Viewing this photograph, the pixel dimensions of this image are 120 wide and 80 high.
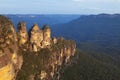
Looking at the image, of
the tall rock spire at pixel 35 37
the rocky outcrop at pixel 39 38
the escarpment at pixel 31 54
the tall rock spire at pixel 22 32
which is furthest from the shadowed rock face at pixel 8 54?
the rocky outcrop at pixel 39 38

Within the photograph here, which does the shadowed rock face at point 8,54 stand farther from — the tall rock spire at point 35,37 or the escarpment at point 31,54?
the tall rock spire at point 35,37

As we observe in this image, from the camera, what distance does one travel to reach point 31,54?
100m

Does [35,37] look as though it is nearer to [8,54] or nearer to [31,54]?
[31,54]

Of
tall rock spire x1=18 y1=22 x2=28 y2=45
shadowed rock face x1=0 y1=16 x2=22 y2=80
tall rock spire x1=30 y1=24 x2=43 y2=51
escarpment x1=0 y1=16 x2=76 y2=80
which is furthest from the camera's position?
tall rock spire x1=30 y1=24 x2=43 y2=51

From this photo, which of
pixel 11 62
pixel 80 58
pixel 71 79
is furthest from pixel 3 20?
pixel 80 58

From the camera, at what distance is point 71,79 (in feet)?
389

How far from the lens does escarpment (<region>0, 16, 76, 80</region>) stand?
76.9m

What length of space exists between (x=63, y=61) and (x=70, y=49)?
10044mm

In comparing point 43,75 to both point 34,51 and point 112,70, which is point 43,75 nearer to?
point 34,51

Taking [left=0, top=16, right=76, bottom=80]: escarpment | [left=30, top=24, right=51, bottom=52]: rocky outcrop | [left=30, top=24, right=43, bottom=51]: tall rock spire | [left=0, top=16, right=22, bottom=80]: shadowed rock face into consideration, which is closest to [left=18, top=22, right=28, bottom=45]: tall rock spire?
[left=0, top=16, right=76, bottom=80]: escarpment

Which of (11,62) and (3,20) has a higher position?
(3,20)

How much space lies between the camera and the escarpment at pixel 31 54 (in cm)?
7694

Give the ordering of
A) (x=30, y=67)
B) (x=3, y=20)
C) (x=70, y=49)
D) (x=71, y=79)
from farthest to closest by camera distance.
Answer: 1. (x=70, y=49)
2. (x=71, y=79)
3. (x=30, y=67)
4. (x=3, y=20)

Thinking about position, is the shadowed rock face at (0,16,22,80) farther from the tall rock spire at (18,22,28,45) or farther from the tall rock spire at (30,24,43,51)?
the tall rock spire at (30,24,43,51)
